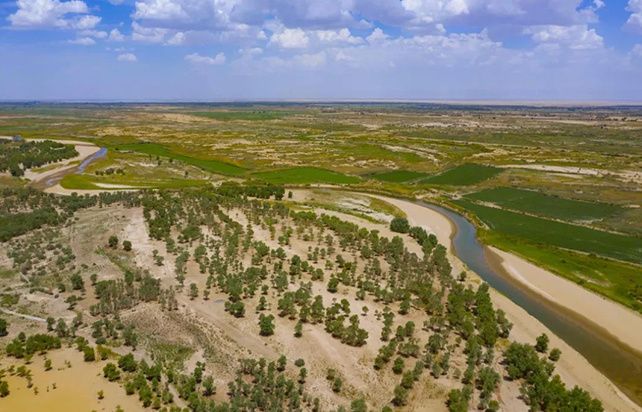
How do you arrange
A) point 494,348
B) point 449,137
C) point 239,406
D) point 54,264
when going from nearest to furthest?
point 239,406
point 494,348
point 54,264
point 449,137

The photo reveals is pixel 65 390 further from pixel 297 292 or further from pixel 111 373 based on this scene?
pixel 297 292

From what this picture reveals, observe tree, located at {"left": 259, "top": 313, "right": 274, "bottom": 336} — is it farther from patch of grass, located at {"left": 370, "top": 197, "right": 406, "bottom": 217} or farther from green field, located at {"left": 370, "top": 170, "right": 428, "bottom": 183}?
green field, located at {"left": 370, "top": 170, "right": 428, "bottom": 183}

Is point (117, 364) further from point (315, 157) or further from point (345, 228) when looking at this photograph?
point (315, 157)

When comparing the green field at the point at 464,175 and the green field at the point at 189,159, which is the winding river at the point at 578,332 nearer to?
the green field at the point at 464,175

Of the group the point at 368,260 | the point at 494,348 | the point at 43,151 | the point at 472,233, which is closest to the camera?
the point at 494,348

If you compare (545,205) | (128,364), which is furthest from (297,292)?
(545,205)

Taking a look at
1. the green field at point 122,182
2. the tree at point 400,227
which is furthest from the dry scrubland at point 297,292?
the tree at point 400,227

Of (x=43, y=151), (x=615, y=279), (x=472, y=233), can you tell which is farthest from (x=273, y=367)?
(x=43, y=151)
